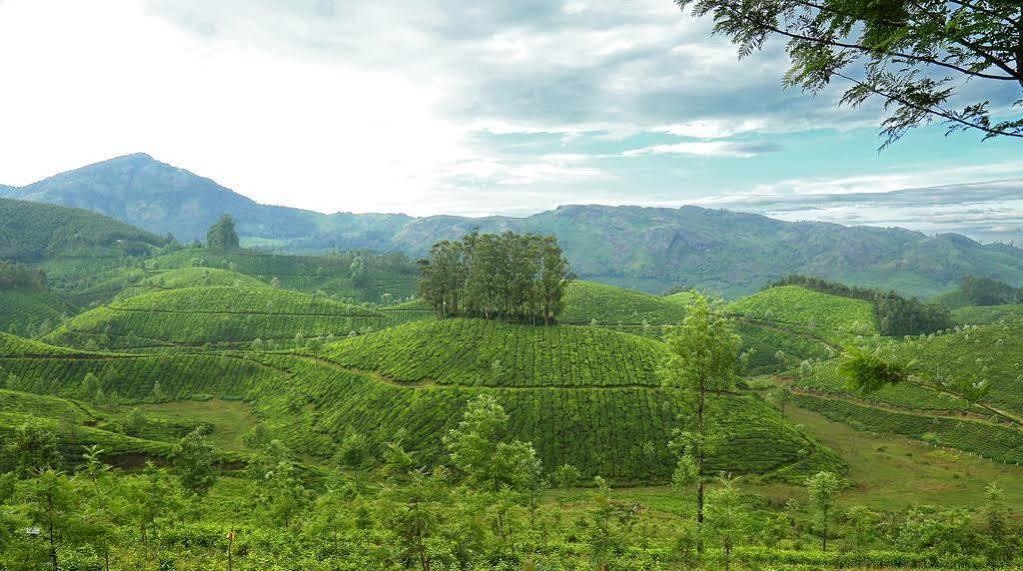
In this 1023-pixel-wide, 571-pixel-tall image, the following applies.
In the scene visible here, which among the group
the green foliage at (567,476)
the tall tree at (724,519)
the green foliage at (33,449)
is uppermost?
the tall tree at (724,519)

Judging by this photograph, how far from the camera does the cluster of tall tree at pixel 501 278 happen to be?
349ft

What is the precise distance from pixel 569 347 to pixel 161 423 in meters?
70.8

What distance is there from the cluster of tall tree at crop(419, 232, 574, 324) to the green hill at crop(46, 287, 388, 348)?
45.0m

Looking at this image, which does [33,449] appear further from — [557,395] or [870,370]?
[870,370]

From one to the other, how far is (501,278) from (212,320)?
107473mm

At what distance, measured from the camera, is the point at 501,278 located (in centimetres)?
10675

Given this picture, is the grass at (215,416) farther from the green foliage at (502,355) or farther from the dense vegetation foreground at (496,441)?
the green foliage at (502,355)

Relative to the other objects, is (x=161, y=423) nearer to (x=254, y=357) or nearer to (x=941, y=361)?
(x=254, y=357)

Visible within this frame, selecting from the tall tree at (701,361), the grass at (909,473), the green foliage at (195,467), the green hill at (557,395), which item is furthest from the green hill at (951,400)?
the green foliage at (195,467)

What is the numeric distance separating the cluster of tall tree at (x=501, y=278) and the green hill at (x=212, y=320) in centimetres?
4497

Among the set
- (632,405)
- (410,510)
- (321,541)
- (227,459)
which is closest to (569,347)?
(632,405)

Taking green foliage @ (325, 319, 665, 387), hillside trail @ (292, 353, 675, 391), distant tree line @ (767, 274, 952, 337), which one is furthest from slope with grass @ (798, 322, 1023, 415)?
Answer: distant tree line @ (767, 274, 952, 337)

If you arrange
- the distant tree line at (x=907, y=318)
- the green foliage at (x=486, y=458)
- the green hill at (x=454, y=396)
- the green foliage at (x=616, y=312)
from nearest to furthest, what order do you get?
the green foliage at (x=486, y=458), the green hill at (x=454, y=396), the green foliage at (x=616, y=312), the distant tree line at (x=907, y=318)

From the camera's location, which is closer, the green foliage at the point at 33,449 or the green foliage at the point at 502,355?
the green foliage at the point at 33,449
